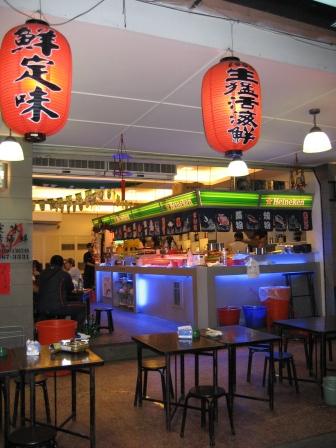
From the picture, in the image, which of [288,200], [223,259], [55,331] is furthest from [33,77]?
[288,200]

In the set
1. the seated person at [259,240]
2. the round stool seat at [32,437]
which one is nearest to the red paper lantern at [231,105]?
the round stool seat at [32,437]

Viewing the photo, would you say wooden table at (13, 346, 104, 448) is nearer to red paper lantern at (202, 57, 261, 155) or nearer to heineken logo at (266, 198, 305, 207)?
red paper lantern at (202, 57, 261, 155)

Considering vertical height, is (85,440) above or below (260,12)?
below

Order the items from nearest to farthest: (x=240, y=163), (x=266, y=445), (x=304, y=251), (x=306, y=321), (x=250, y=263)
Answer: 1. (x=266, y=445)
2. (x=306, y=321)
3. (x=240, y=163)
4. (x=250, y=263)
5. (x=304, y=251)

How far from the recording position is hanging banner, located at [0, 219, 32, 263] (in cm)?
705

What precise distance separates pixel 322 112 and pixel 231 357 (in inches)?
150

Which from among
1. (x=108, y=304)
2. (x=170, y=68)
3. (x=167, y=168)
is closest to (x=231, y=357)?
(x=170, y=68)

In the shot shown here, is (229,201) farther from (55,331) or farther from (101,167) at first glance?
(55,331)

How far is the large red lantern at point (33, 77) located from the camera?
11.1 ft

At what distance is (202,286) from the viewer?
29.0ft

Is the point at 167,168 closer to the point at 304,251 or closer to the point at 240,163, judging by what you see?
the point at 240,163

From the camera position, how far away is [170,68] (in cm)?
495

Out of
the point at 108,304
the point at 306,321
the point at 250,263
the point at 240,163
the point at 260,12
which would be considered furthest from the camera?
the point at 108,304

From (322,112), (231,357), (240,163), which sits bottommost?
(231,357)
